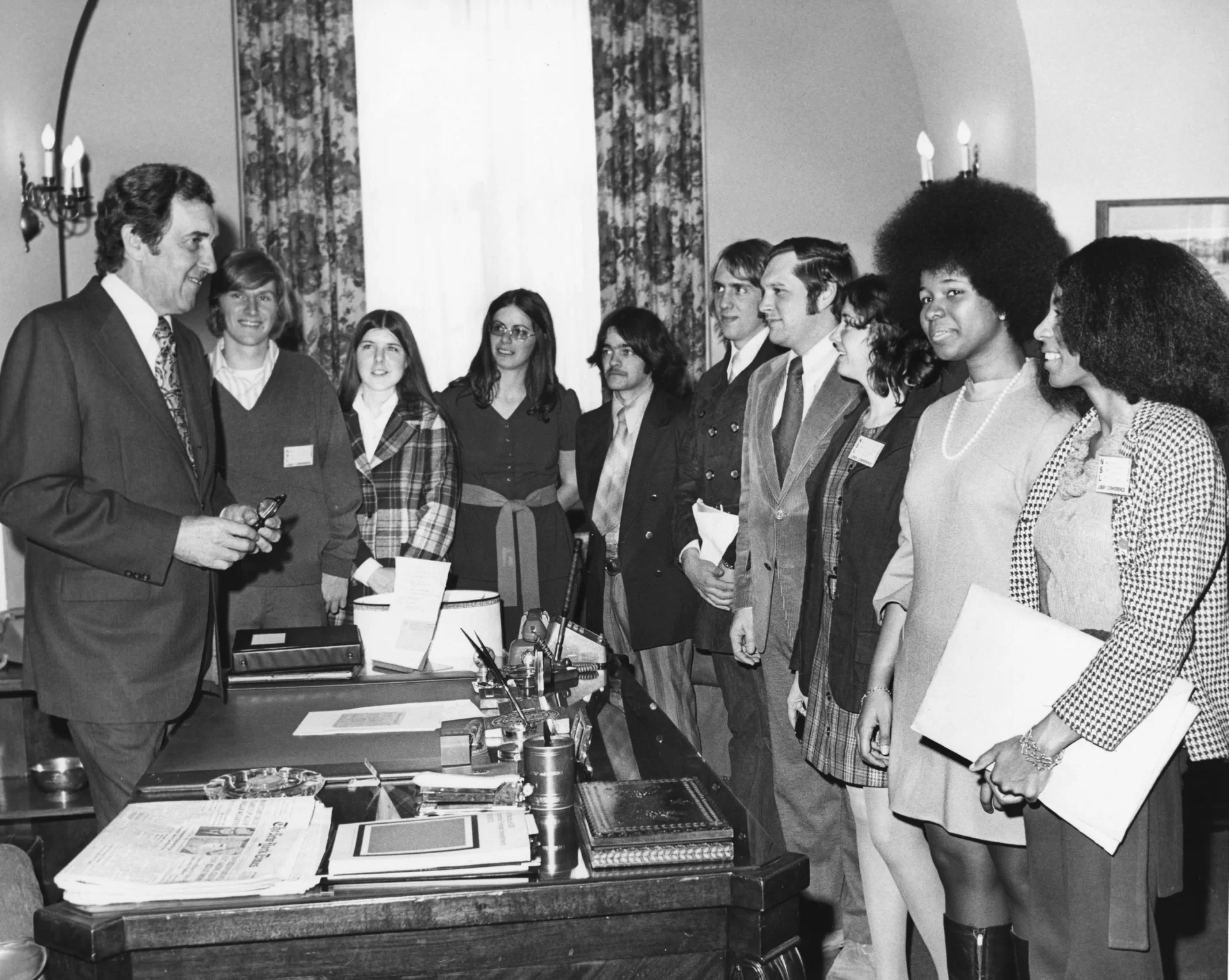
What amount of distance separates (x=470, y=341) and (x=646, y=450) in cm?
204

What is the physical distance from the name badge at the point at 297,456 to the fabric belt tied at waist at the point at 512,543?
593mm

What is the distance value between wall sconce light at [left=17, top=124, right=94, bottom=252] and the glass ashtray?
3.21 m

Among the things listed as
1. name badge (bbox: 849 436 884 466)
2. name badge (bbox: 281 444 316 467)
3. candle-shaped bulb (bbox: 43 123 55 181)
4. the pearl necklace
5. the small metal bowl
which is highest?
candle-shaped bulb (bbox: 43 123 55 181)

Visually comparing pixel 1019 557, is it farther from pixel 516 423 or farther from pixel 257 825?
pixel 516 423

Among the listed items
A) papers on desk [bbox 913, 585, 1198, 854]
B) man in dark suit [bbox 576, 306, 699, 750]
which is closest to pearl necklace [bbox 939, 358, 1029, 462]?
papers on desk [bbox 913, 585, 1198, 854]

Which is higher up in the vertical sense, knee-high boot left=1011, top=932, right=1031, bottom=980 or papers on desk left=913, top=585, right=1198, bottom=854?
papers on desk left=913, top=585, right=1198, bottom=854

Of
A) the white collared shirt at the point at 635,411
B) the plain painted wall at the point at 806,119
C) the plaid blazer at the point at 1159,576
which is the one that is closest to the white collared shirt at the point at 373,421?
the white collared shirt at the point at 635,411

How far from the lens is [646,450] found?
12.6ft

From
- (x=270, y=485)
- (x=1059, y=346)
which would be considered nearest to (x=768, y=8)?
(x=270, y=485)

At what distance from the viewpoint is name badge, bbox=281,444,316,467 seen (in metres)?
3.62

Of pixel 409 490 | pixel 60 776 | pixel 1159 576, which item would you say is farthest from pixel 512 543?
pixel 1159 576

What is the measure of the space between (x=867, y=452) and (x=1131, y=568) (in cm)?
87

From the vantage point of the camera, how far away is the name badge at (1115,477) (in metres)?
1.75

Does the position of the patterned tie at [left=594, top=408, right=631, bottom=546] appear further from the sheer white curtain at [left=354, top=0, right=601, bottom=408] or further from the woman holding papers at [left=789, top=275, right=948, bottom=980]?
the sheer white curtain at [left=354, top=0, right=601, bottom=408]
